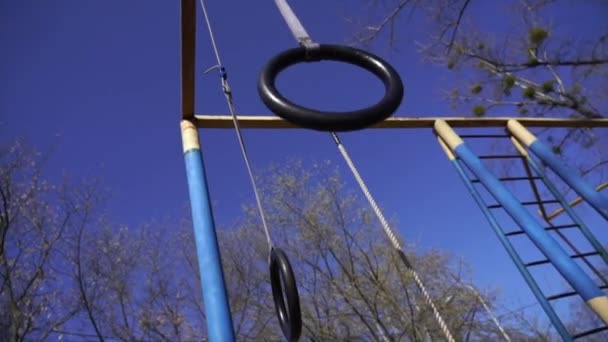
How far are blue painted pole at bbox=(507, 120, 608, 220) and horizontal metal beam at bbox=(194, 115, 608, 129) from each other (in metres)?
0.24

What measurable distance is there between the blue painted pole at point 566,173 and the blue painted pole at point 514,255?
23.9 inches

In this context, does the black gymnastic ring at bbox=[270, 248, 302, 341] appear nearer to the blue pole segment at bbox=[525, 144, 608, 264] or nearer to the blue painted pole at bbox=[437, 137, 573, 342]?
the blue painted pole at bbox=[437, 137, 573, 342]

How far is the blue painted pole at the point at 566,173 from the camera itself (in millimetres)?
2531

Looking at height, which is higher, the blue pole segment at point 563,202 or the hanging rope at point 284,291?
the blue pole segment at point 563,202

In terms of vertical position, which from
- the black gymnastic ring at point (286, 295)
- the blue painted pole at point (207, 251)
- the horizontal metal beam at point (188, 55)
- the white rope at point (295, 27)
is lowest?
the black gymnastic ring at point (286, 295)

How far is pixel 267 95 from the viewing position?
3.67 feet

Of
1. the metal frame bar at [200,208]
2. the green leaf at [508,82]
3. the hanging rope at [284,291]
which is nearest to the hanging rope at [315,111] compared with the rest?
the hanging rope at [284,291]

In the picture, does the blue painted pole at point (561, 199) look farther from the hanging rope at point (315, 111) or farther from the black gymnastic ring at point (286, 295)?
the black gymnastic ring at point (286, 295)

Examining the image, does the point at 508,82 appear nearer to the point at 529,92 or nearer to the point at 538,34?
the point at 529,92

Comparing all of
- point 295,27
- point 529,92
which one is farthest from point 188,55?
point 529,92

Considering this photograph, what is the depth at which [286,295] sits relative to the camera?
0.96 metres

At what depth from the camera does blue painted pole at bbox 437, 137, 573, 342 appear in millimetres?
2311

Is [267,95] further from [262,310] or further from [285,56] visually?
[262,310]

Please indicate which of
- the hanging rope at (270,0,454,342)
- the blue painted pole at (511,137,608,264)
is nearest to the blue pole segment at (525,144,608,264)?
the blue painted pole at (511,137,608,264)
